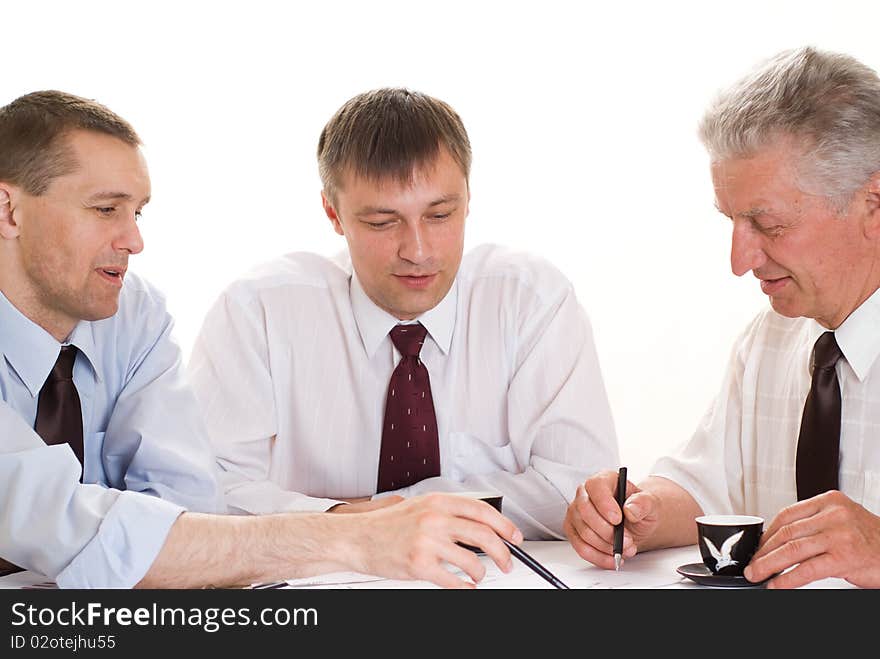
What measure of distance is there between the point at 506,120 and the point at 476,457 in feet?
6.07

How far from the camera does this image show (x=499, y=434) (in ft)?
8.34

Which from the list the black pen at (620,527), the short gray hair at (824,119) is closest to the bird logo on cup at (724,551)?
the black pen at (620,527)

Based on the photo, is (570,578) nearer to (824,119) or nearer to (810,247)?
(810,247)

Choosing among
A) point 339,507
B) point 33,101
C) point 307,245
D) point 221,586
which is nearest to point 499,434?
point 339,507

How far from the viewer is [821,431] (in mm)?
1944

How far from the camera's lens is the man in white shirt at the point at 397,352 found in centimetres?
236

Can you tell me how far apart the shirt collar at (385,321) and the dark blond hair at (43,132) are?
68 cm

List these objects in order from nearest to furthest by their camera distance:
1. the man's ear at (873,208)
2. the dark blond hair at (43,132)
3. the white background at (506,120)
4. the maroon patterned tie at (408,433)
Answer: the man's ear at (873,208), the dark blond hair at (43,132), the maroon patterned tie at (408,433), the white background at (506,120)

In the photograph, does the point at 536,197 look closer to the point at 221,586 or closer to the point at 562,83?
the point at 562,83

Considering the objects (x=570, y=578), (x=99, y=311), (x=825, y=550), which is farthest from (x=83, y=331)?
(x=825, y=550)

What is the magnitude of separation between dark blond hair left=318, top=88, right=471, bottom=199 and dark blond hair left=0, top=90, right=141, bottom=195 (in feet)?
1.64

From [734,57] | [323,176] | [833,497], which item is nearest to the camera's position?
[833,497]

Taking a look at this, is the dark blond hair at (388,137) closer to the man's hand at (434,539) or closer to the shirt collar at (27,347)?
the shirt collar at (27,347)
